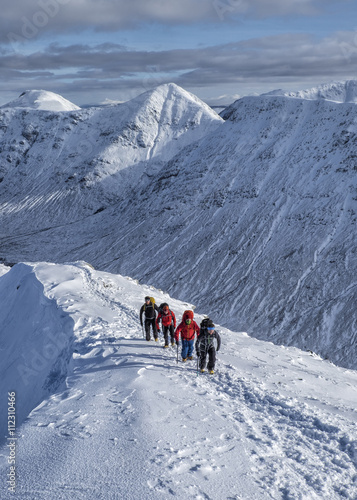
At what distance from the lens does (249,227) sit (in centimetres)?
8500

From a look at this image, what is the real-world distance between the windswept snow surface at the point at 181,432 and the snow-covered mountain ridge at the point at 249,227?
4522 cm

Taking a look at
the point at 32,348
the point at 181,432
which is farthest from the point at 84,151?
the point at 181,432

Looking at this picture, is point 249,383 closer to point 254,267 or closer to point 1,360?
point 1,360

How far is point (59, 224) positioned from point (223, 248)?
73.0 m

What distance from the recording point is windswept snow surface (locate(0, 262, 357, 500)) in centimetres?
812

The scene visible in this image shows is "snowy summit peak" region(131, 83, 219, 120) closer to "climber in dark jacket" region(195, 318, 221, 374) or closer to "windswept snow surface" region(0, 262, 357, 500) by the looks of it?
"climber in dark jacket" region(195, 318, 221, 374)

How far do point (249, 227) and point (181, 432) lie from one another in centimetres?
7683

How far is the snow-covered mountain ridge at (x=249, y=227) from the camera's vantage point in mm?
66750

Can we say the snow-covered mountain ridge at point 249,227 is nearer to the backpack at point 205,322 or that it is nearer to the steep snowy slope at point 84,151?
the steep snowy slope at point 84,151

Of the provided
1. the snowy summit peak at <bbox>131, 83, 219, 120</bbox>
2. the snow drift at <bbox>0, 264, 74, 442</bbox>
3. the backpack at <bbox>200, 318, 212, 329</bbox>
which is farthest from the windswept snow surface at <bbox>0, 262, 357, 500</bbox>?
the snowy summit peak at <bbox>131, 83, 219, 120</bbox>

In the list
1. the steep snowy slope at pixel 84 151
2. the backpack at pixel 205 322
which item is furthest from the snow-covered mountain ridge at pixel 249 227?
the backpack at pixel 205 322

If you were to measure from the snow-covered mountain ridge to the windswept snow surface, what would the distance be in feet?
148

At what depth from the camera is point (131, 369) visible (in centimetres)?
1402

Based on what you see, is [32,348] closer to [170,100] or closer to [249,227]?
[249,227]
